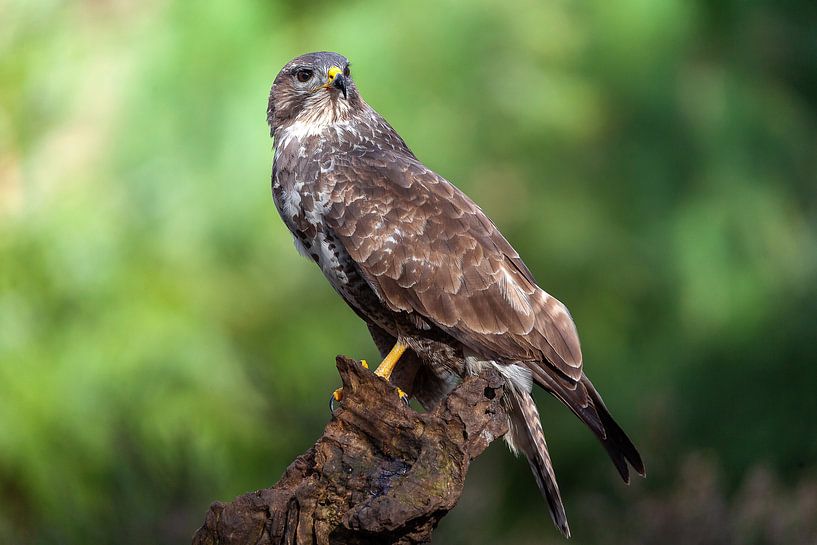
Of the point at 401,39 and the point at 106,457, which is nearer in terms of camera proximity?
the point at 106,457

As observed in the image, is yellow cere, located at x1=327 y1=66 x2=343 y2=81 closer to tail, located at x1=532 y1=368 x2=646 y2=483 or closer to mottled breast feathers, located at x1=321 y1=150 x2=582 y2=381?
mottled breast feathers, located at x1=321 y1=150 x2=582 y2=381

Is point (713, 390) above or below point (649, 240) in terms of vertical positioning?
below

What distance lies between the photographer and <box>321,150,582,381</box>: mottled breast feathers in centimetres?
374

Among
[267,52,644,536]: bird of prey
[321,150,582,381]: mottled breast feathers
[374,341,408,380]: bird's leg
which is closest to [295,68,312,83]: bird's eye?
[267,52,644,536]: bird of prey

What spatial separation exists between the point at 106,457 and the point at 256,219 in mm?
1509

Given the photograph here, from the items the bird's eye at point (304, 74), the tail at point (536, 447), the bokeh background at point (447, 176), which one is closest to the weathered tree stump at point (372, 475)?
the tail at point (536, 447)

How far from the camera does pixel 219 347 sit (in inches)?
249

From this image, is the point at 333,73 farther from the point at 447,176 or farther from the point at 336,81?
the point at 447,176

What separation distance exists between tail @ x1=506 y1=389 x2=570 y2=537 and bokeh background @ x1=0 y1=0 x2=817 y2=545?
198cm

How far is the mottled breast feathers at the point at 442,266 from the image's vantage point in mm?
3742

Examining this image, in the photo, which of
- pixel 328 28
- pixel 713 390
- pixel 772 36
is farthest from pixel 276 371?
pixel 772 36

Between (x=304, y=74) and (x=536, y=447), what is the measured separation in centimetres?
157

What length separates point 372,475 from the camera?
3182mm

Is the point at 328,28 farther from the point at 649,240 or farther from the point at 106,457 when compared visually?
the point at 106,457
